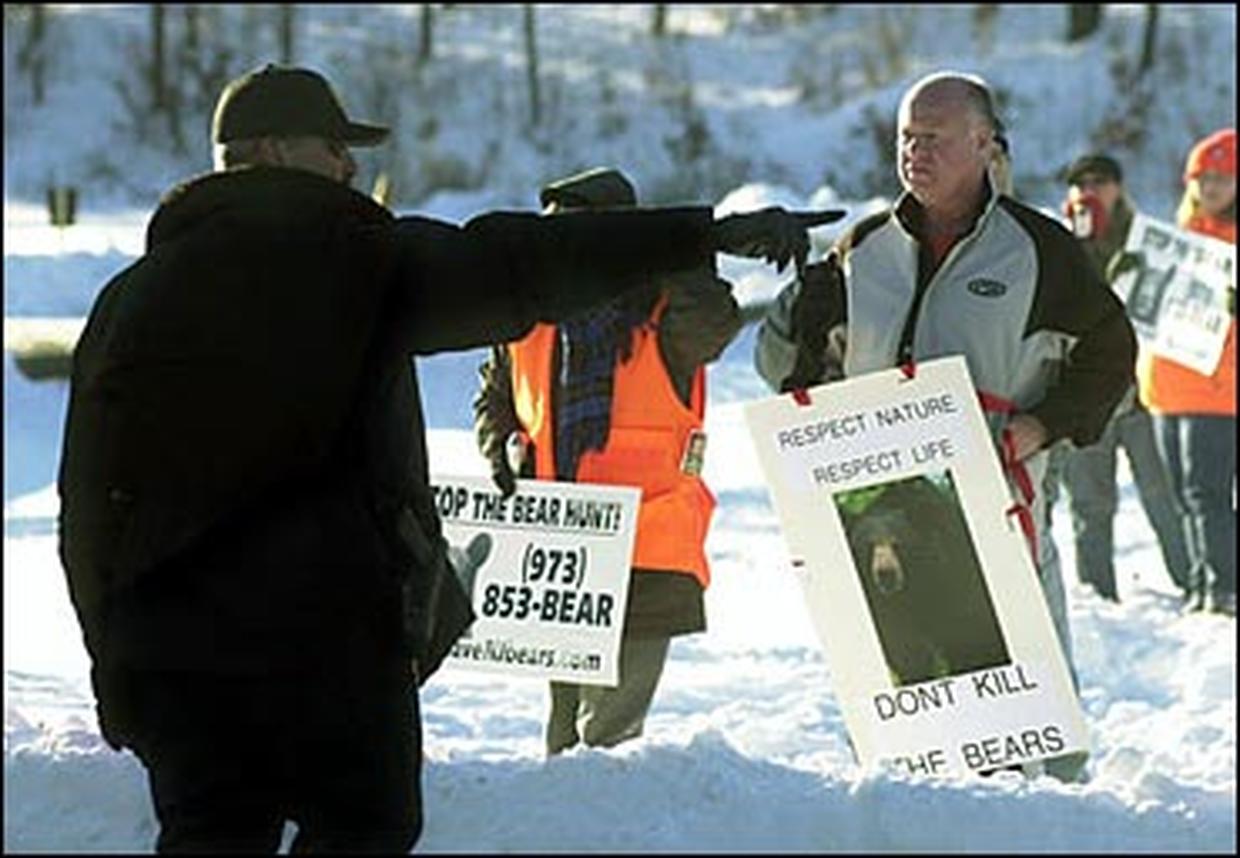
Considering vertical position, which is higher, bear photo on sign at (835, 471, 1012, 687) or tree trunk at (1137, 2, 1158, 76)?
bear photo on sign at (835, 471, 1012, 687)

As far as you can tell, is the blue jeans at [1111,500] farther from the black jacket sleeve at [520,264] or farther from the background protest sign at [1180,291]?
the black jacket sleeve at [520,264]

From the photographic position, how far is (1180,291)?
992 cm

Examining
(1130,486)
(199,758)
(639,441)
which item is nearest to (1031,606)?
(639,441)

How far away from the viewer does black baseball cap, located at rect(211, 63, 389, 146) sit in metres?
3.96

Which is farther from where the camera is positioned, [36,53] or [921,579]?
[36,53]

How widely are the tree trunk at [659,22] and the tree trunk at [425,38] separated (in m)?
3.40

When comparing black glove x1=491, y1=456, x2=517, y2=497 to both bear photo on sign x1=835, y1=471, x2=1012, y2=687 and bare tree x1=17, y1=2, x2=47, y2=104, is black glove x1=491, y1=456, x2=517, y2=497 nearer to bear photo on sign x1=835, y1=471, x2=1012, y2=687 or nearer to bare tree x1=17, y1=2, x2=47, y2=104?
bear photo on sign x1=835, y1=471, x2=1012, y2=687

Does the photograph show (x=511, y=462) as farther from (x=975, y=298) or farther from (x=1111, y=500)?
(x=1111, y=500)

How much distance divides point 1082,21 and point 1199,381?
26060mm

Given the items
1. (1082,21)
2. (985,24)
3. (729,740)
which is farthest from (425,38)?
(729,740)

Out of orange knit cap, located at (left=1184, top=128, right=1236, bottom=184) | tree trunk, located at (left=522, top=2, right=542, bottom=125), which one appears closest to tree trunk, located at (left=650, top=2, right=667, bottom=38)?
tree trunk, located at (left=522, top=2, right=542, bottom=125)

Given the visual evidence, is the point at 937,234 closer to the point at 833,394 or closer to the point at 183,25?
the point at 833,394

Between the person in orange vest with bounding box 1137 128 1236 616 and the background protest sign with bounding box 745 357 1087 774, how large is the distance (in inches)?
177

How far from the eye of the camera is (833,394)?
5.64m
